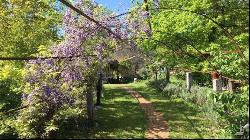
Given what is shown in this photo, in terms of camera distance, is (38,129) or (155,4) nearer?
(38,129)

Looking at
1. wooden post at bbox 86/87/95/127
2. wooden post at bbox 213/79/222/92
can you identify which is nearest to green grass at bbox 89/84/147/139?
wooden post at bbox 86/87/95/127

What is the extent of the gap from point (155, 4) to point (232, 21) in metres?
9.90

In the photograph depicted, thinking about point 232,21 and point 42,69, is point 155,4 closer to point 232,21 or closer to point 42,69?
point 232,21

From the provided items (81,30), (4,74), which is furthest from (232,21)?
(4,74)

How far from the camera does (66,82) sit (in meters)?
16.7

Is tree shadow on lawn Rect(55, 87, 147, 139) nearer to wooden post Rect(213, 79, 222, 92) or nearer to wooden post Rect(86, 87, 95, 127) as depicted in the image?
wooden post Rect(86, 87, 95, 127)

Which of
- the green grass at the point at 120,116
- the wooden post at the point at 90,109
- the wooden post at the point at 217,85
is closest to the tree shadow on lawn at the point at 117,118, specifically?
the green grass at the point at 120,116

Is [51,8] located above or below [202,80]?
above

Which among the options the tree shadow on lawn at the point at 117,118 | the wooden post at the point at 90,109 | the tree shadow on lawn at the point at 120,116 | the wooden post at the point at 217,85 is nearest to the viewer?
the tree shadow on lawn at the point at 117,118

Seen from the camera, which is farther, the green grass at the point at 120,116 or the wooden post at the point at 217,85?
the wooden post at the point at 217,85

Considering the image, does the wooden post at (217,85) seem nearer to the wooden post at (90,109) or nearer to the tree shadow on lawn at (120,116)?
the tree shadow on lawn at (120,116)

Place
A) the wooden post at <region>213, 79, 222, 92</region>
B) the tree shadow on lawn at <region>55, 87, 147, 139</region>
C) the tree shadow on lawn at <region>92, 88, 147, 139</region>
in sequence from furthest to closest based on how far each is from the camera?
the wooden post at <region>213, 79, 222, 92</region> → the tree shadow on lawn at <region>92, 88, 147, 139</region> → the tree shadow on lawn at <region>55, 87, 147, 139</region>

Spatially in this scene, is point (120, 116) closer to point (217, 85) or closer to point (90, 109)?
point (90, 109)

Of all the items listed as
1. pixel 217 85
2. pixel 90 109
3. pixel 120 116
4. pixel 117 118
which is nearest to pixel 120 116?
pixel 120 116
